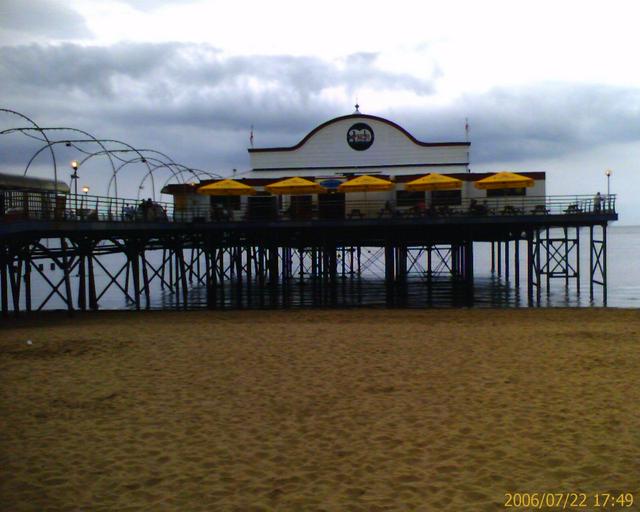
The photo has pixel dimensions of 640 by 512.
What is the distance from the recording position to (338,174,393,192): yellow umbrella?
26.9 metres

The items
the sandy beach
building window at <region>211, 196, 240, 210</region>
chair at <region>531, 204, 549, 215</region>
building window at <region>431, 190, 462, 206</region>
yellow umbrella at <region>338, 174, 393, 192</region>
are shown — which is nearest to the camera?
the sandy beach

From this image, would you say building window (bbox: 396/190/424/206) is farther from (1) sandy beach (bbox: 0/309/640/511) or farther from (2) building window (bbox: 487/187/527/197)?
(1) sandy beach (bbox: 0/309/640/511)

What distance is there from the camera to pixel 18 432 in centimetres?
893

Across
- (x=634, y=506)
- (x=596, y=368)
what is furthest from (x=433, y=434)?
(x=596, y=368)

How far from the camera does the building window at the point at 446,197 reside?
29.0m

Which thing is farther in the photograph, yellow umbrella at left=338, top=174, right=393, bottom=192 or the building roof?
the building roof

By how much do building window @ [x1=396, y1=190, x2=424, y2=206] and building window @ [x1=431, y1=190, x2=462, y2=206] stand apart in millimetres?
565

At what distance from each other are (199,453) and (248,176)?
25231mm

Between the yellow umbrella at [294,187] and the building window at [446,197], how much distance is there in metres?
5.13

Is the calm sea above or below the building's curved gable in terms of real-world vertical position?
below

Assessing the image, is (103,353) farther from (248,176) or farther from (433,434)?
(248,176)
